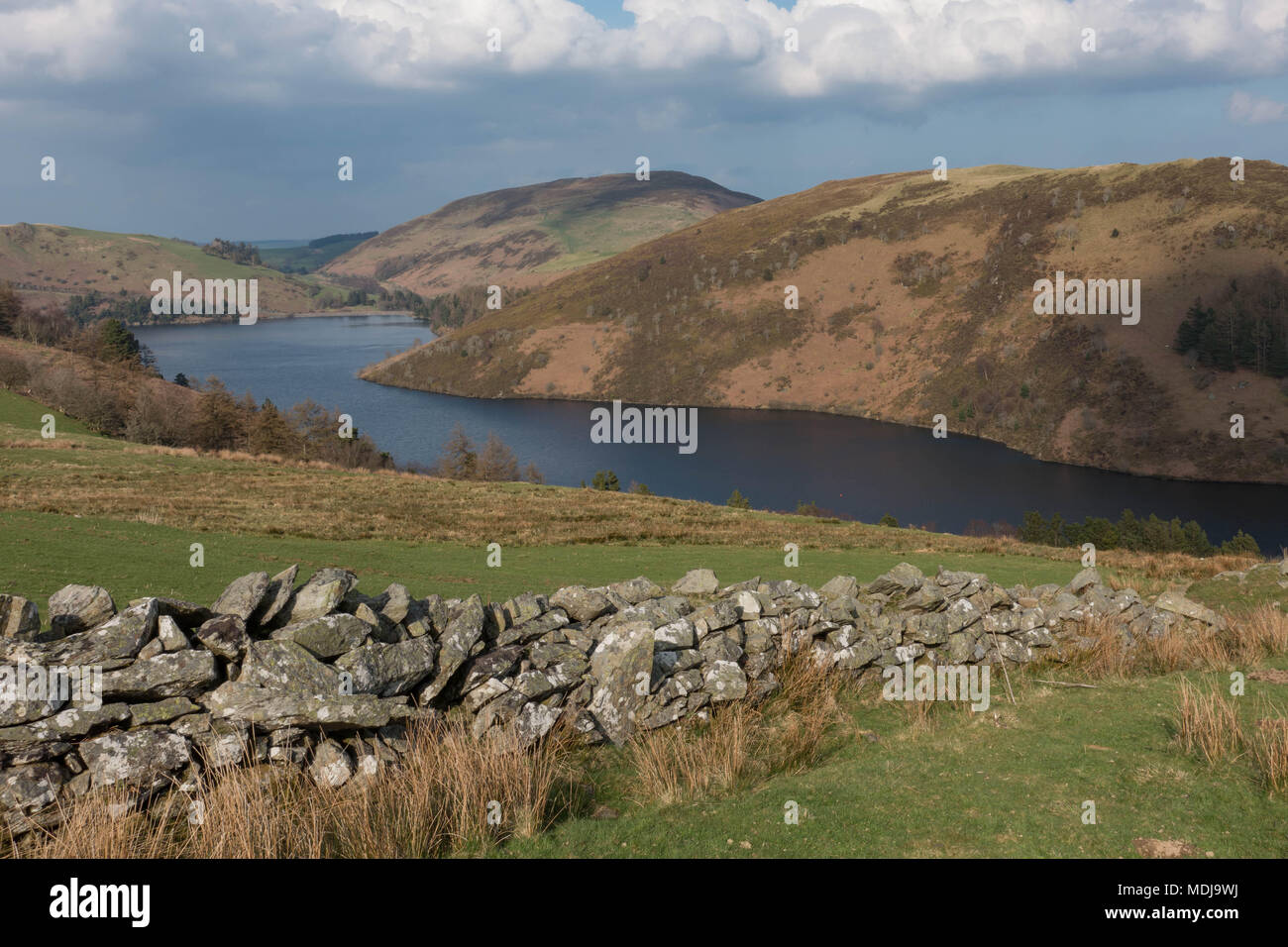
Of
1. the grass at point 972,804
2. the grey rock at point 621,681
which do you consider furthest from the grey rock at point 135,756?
the grey rock at point 621,681

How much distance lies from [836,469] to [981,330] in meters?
54.1

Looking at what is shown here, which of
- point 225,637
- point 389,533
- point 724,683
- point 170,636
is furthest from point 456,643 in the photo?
point 389,533

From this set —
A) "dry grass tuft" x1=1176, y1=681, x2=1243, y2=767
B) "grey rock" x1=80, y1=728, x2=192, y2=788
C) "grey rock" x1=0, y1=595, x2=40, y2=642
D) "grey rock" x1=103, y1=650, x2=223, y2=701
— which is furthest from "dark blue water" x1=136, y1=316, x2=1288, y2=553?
"grey rock" x1=0, y1=595, x2=40, y2=642

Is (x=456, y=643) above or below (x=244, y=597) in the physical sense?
below

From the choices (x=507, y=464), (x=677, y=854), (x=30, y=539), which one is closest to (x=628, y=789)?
(x=677, y=854)

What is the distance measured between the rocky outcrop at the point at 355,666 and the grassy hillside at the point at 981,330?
379 ft

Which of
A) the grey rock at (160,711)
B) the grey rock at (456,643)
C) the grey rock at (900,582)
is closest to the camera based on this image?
the grey rock at (160,711)

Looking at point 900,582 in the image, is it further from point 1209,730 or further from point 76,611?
point 76,611

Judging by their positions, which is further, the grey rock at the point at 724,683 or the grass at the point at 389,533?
the grass at the point at 389,533

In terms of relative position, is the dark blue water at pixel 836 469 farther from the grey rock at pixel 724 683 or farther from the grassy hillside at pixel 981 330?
the grey rock at pixel 724 683

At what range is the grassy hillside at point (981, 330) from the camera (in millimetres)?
114062

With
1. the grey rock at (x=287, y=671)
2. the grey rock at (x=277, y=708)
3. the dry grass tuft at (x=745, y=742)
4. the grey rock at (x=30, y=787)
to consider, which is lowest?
the dry grass tuft at (x=745, y=742)

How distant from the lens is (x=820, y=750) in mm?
10148

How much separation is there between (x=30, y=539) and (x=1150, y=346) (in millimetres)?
139030
